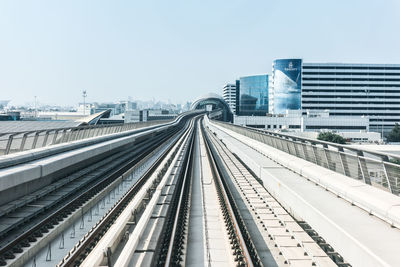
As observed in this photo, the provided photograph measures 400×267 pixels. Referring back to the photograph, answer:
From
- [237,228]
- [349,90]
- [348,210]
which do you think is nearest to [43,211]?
[237,228]

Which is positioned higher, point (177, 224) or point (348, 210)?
point (348, 210)

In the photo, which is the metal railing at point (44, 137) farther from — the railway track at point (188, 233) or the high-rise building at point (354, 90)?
the high-rise building at point (354, 90)

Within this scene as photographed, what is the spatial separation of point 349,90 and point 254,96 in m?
40.2

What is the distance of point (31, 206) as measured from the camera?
10.5 metres

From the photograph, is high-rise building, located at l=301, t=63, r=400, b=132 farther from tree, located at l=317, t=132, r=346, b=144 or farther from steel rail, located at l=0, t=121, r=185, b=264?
steel rail, located at l=0, t=121, r=185, b=264

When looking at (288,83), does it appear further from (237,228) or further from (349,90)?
(237,228)

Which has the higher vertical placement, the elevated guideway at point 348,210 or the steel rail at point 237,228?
the elevated guideway at point 348,210

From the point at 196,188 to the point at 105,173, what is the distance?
5544 millimetres

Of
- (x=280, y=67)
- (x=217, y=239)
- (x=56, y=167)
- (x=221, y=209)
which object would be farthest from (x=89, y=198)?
(x=280, y=67)

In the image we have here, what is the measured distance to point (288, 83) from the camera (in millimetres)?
97625

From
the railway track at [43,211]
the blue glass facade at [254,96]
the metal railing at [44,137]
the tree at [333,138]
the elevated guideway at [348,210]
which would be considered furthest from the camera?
the blue glass facade at [254,96]

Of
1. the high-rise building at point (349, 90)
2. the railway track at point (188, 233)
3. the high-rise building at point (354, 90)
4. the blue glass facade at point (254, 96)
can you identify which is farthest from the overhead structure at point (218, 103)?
the railway track at point (188, 233)

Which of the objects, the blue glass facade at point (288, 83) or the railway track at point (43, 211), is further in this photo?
the blue glass facade at point (288, 83)

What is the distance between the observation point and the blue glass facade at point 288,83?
96812 millimetres
